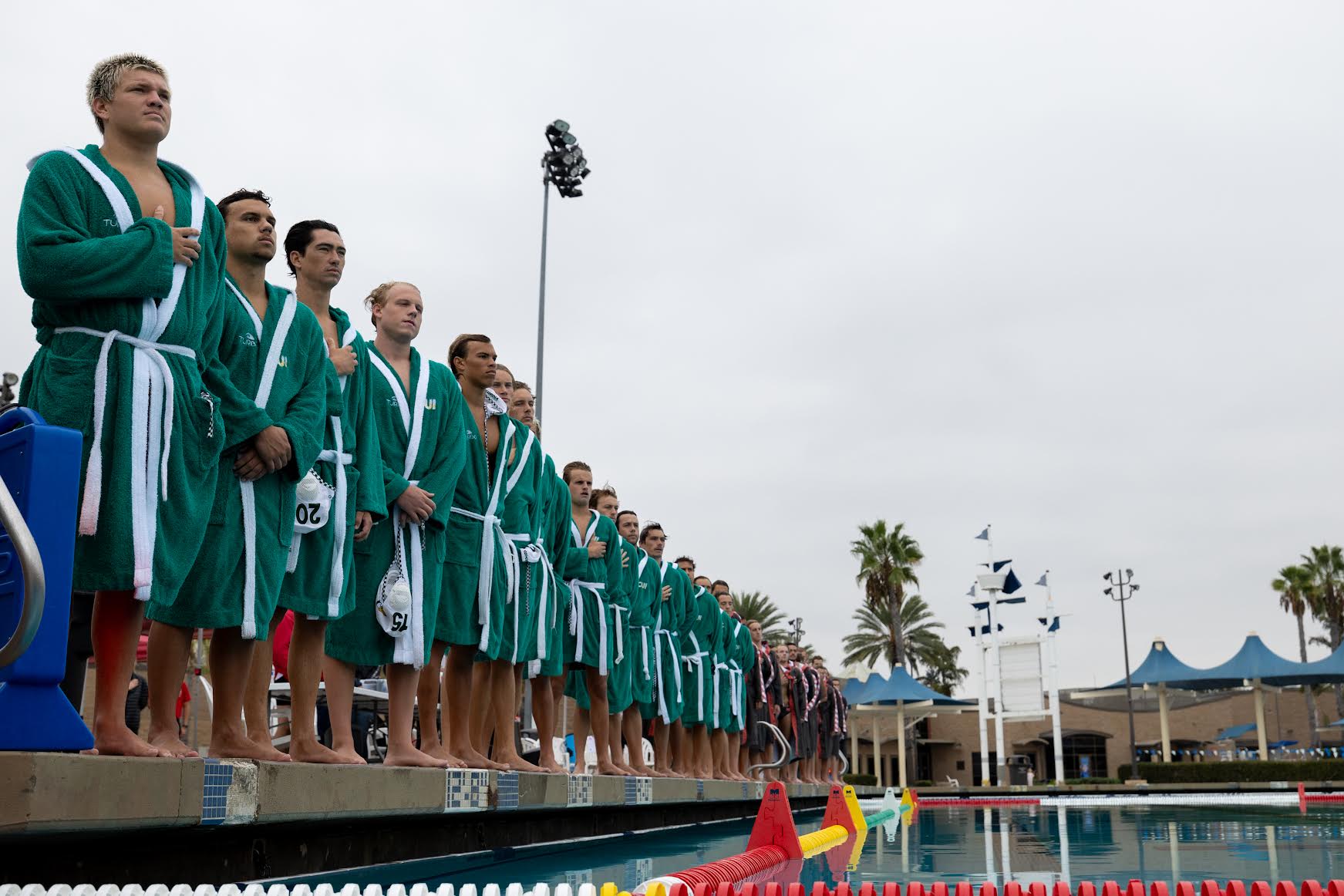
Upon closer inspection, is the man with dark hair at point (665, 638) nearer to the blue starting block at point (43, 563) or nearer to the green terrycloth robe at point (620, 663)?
the green terrycloth robe at point (620, 663)

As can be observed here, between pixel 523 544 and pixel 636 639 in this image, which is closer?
pixel 523 544

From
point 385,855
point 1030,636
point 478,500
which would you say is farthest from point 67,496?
point 1030,636

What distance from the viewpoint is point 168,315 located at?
3580mm

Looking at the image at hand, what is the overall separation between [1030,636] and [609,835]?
3566 centimetres

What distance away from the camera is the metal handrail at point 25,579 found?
221 cm

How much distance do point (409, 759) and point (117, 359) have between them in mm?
2373

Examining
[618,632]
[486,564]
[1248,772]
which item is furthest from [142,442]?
[1248,772]

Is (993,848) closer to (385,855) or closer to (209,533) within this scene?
(385,855)

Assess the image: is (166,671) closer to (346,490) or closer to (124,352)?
(124,352)

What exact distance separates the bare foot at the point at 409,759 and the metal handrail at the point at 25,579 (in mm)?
2972

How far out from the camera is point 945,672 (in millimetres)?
60094

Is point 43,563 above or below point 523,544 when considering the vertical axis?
below

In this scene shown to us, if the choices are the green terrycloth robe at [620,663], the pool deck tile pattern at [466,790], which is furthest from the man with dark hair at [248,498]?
the green terrycloth robe at [620,663]

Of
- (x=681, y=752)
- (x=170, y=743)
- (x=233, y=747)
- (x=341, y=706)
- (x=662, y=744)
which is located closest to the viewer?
(x=170, y=743)
